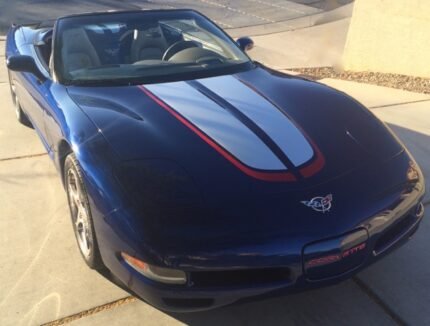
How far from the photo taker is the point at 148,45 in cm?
363

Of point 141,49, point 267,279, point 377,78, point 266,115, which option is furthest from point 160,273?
point 377,78

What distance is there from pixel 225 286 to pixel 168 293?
0.24 meters

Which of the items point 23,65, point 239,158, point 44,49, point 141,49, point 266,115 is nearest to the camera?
point 239,158

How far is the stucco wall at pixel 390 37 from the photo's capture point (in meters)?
6.46

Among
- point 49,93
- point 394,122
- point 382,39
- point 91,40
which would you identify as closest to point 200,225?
point 49,93

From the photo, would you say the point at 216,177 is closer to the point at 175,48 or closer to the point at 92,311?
the point at 92,311

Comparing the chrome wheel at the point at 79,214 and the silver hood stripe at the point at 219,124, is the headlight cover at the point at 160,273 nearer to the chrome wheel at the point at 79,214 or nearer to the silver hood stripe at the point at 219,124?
the chrome wheel at the point at 79,214

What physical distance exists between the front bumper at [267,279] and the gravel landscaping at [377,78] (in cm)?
A: 468

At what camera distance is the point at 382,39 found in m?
6.97

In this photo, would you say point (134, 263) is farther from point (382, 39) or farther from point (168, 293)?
point (382, 39)

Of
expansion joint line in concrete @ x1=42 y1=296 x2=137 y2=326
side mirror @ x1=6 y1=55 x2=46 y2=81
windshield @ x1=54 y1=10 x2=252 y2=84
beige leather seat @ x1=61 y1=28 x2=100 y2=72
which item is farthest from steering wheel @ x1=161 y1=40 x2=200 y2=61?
expansion joint line in concrete @ x1=42 y1=296 x2=137 y2=326

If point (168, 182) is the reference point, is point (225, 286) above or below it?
below

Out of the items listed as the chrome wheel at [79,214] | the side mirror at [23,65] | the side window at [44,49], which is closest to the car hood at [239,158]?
the chrome wheel at [79,214]

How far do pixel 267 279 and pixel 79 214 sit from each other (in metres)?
1.21
